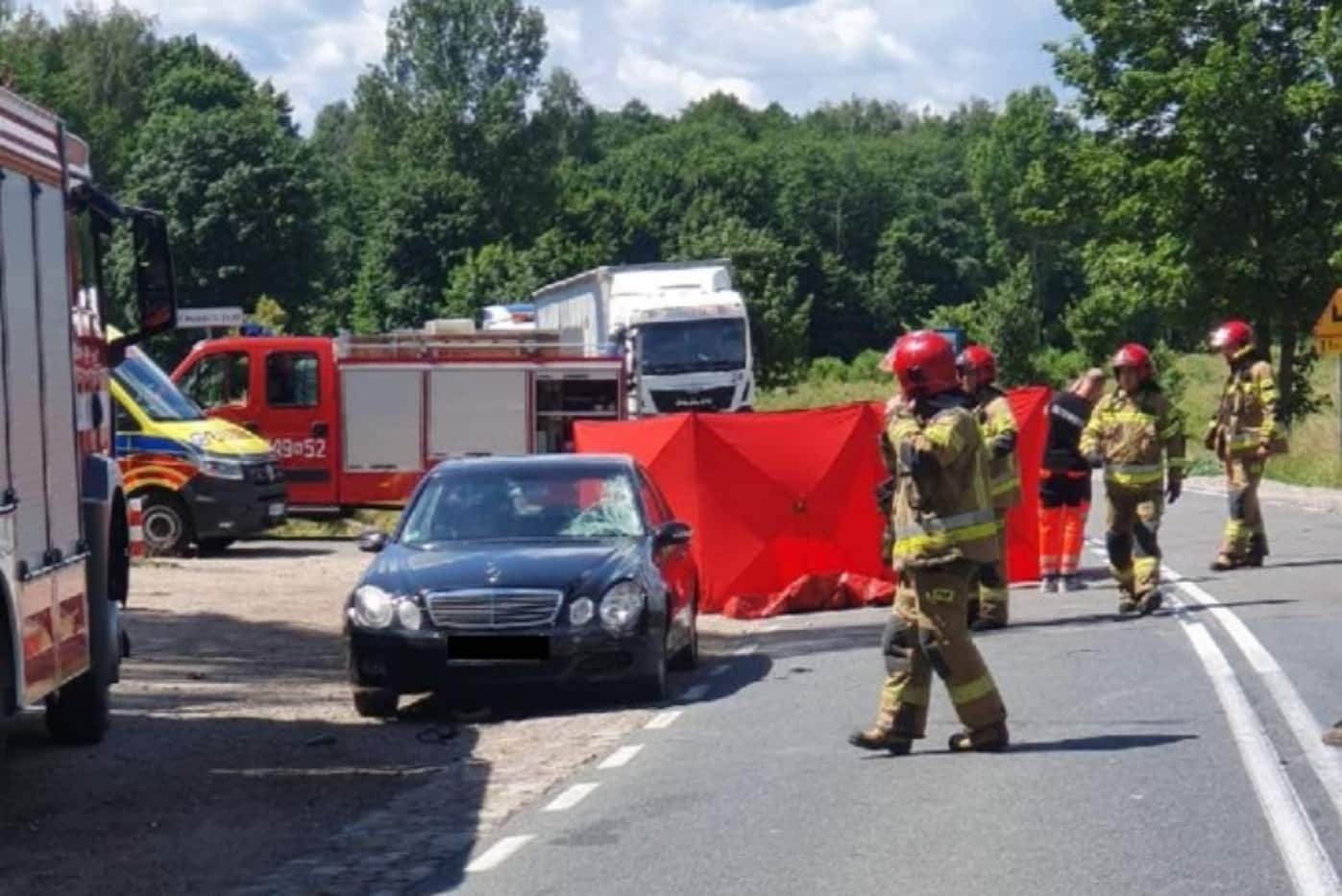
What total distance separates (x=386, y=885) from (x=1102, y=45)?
44140 mm

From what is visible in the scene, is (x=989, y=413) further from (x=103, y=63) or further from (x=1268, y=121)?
(x=103, y=63)

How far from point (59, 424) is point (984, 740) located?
438 centimetres

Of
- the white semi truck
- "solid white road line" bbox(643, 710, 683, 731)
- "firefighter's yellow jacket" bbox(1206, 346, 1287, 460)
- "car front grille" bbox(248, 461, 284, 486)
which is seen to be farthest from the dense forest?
"solid white road line" bbox(643, 710, 683, 731)

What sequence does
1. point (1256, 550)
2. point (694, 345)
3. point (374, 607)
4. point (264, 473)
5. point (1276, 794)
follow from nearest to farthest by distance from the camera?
point (1276, 794) < point (374, 607) < point (1256, 550) < point (264, 473) < point (694, 345)

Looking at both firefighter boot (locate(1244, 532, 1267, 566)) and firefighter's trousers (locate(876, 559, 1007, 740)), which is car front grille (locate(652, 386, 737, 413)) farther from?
firefighter's trousers (locate(876, 559, 1007, 740))

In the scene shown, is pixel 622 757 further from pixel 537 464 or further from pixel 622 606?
pixel 537 464

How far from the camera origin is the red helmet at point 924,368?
1082cm

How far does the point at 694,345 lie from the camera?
42.9 metres

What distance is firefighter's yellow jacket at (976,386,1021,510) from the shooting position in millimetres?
16641

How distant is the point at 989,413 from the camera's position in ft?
55.3

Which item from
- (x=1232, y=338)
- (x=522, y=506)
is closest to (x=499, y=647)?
(x=522, y=506)

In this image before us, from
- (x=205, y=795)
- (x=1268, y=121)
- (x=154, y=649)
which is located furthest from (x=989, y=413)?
(x=1268, y=121)

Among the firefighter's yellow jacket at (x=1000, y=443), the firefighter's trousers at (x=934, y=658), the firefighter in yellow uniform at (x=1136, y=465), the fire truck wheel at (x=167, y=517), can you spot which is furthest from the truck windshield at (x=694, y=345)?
the firefighter's trousers at (x=934, y=658)

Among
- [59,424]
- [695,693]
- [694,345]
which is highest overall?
[59,424]
